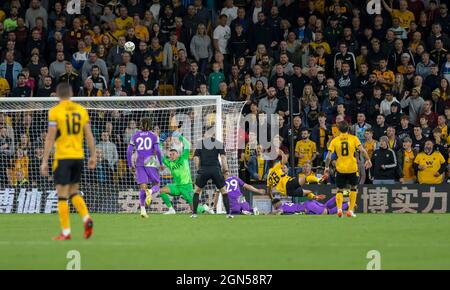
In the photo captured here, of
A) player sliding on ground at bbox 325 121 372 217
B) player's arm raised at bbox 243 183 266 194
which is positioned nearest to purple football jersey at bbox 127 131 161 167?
player's arm raised at bbox 243 183 266 194

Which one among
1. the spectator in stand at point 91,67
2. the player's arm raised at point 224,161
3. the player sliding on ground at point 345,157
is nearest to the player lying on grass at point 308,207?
the player sliding on ground at point 345,157

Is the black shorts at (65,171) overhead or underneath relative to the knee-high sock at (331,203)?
overhead

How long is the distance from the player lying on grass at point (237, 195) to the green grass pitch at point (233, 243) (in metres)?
2.82

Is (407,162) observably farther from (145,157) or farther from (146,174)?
(145,157)

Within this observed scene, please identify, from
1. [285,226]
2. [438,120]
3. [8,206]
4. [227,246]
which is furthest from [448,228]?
[8,206]

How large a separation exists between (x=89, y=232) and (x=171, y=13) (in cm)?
1547

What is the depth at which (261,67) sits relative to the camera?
27.3 m

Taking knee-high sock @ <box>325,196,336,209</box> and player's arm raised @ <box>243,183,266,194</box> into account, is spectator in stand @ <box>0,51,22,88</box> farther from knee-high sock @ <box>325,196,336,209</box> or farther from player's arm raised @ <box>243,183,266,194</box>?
knee-high sock @ <box>325,196,336,209</box>

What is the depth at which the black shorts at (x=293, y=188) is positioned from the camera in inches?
934

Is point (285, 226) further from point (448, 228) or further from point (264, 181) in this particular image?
point (264, 181)

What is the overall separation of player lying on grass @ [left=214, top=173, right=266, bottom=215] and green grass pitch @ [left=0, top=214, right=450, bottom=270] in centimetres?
282

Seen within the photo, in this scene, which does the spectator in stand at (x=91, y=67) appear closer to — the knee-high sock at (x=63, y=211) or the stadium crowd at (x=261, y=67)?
the stadium crowd at (x=261, y=67)

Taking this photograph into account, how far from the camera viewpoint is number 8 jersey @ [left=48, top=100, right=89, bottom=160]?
574 inches

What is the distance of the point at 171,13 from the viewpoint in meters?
28.8
